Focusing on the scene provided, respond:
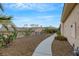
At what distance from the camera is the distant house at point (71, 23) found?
364cm

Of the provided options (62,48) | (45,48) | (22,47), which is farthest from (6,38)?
(62,48)

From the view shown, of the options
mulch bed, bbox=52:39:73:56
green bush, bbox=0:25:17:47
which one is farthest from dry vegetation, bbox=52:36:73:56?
green bush, bbox=0:25:17:47

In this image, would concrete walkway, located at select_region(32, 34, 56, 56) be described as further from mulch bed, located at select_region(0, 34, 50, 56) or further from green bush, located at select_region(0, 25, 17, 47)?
green bush, located at select_region(0, 25, 17, 47)

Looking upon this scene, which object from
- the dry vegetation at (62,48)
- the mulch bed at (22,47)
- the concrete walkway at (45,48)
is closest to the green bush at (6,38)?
the mulch bed at (22,47)

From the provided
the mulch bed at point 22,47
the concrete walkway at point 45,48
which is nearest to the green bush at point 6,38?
the mulch bed at point 22,47

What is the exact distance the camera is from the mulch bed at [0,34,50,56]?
→ 373 centimetres

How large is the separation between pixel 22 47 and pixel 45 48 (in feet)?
1.09

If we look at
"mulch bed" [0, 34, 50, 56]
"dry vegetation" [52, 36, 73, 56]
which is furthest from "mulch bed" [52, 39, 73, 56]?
"mulch bed" [0, 34, 50, 56]

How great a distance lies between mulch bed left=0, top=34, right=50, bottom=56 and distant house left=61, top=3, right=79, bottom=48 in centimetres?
32

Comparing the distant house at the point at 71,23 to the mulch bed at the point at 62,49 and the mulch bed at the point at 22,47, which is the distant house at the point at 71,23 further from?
the mulch bed at the point at 22,47

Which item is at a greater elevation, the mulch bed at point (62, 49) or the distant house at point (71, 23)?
the distant house at point (71, 23)

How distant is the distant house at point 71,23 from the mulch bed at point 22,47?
0.32 m

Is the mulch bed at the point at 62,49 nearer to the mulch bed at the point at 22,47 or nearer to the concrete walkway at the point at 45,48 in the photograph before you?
the concrete walkway at the point at 45,48

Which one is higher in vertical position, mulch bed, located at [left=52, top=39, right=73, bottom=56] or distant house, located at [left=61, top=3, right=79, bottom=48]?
distant house, located at [left=61, top=3, right=79, bottom=48]
